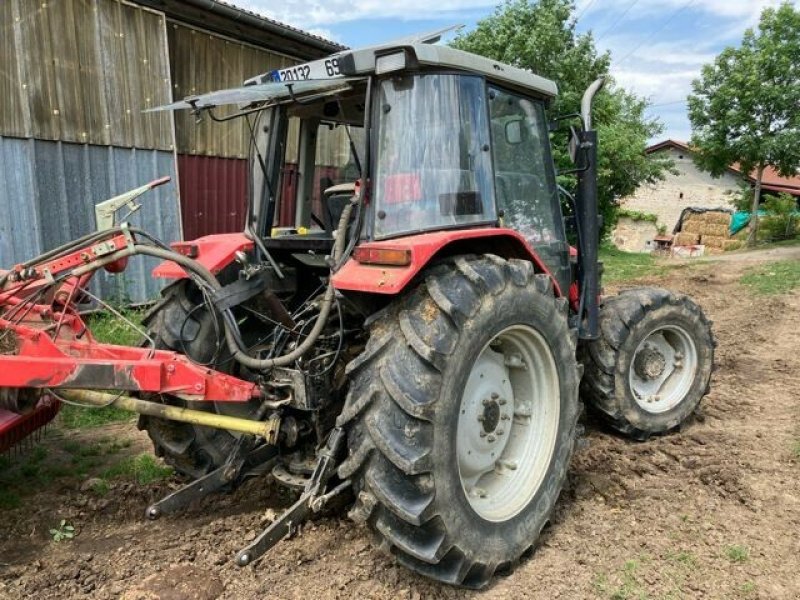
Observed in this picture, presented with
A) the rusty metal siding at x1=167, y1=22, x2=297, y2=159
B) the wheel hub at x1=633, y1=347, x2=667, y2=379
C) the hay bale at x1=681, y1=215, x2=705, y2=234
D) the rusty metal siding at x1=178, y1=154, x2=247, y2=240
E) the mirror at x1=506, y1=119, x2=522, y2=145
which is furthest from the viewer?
the hay bale at x1=681, y1=215, x2=705, y2=234

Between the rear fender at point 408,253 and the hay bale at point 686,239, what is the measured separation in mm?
24344

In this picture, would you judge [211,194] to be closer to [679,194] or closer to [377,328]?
[377,328]

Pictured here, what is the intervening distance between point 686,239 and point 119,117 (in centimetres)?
2296

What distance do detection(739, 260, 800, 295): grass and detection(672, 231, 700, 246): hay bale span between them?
10.6 m

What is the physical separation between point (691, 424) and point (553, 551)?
2.05 meters

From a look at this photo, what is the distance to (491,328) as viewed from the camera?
2555mm

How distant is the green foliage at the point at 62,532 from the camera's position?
2.99 m

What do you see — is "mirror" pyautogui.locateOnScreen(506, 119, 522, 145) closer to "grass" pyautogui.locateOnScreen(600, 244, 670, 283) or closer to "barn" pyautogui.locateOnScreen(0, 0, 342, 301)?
"barn" pyautogui.locateOnScreen(0, 0, 342, 301)

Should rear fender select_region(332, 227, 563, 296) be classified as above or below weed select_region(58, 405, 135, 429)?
above

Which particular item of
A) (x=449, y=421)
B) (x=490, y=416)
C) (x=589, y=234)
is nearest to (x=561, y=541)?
(x=490, y=416)

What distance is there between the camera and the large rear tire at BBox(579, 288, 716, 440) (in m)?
3.92

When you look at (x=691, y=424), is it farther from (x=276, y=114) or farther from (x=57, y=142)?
(x=57, y=142)

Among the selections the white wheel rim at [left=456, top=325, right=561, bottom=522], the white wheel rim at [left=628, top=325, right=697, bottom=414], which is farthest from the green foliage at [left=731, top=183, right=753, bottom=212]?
the white wheel rim at [left=456, top=325, right=561, bottom=522]

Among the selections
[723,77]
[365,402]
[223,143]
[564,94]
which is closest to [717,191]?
[723,77]
